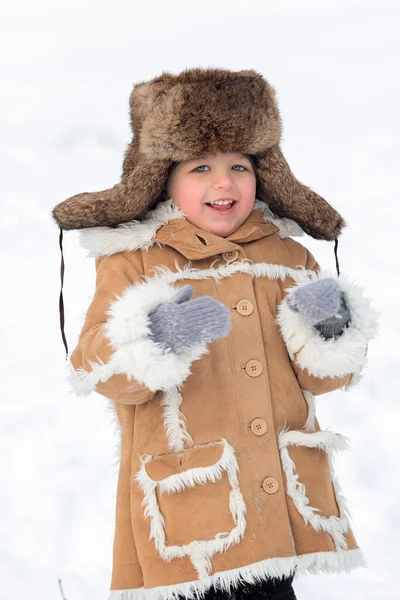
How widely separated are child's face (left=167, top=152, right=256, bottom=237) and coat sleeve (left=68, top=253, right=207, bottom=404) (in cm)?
22

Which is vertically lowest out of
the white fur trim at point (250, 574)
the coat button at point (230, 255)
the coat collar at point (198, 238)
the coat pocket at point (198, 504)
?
the white fur trim at point (250, 574)

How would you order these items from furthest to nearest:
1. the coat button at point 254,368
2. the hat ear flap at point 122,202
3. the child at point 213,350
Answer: the hat ear flap at point 122,202 → the coat button at point 254,368 → the child at point 213,350

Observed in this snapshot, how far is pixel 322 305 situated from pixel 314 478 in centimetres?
41

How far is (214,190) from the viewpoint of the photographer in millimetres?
2045

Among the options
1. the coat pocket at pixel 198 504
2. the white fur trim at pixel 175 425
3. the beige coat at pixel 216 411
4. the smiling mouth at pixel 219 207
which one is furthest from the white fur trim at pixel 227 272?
the coat pocket at pixel 198 504

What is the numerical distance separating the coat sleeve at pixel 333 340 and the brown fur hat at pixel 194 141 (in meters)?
0.28

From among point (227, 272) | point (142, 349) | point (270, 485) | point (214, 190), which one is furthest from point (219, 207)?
point (270, 485)

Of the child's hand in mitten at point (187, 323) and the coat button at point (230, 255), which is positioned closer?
the child's hand in mitten at point (187, 323)

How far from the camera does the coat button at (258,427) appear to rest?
6.35ft

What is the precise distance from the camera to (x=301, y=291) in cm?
189

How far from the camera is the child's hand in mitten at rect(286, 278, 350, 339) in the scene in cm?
187

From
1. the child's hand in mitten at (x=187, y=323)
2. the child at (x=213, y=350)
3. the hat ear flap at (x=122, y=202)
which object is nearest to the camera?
the child's hand in mitten at (x=187, y=323)

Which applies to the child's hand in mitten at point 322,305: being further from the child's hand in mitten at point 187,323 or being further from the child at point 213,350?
the child's hand in mitten at point 187,323

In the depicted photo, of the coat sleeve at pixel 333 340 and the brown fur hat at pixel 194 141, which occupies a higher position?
the brown fur hat at pixel 194 141
